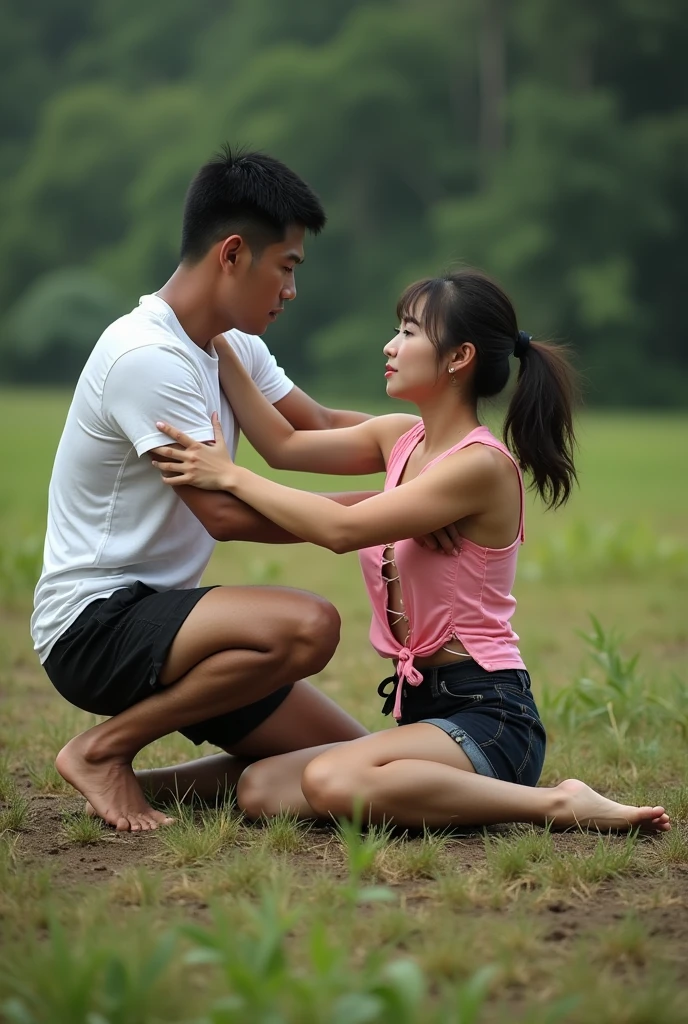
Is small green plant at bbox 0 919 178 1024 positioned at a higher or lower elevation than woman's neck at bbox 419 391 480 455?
lower

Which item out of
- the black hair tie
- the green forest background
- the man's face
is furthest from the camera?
the green forest background

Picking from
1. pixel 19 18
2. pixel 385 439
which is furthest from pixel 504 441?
pixel 19 18

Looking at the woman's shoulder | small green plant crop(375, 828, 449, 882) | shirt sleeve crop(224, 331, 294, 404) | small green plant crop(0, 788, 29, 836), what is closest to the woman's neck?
the woman's shoulder

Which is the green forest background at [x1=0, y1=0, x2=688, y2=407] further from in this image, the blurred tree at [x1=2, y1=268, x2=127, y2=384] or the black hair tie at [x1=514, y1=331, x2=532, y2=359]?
the black hair tie at [x1=514, y1=331, x2=532, y2=359]

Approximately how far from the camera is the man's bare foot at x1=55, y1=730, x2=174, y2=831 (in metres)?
2.98

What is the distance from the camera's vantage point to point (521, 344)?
3.10 meters

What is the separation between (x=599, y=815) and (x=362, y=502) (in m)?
0.84

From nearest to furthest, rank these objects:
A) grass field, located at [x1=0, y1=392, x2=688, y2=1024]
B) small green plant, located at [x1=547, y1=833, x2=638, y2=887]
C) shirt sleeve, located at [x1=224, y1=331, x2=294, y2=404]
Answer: grass field, located at [x1=0, y1=392, x2=688, y2=1024]
small green plant, located at [x1=547, y1=833, x2=638, y2=887]
shirt sleeve, located at [x1=224, y1=331, x2=294, y2=404]

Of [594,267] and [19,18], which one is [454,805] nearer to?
[594,267]

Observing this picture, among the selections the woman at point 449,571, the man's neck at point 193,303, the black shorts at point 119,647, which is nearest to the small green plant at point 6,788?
the black shorts at point 119,647

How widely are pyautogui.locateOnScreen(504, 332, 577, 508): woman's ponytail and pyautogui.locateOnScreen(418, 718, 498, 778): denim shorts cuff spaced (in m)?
0.55

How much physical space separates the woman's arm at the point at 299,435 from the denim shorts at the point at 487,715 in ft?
2.22

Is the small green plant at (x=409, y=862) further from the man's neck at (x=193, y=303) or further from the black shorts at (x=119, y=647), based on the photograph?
the man's neck at (x=193, y=303)

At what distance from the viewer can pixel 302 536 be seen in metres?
3.02
